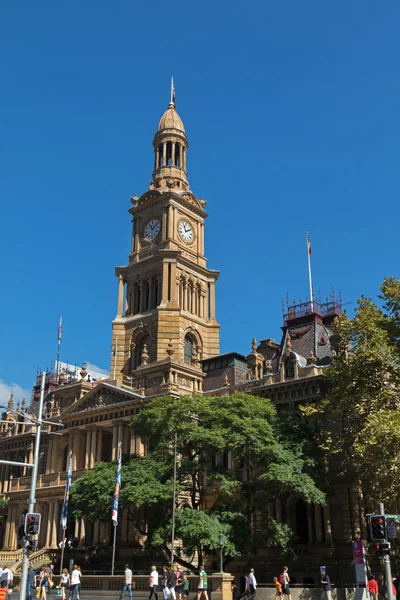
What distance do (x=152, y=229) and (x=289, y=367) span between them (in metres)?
29.8

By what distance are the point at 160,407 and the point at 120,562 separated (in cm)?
1380

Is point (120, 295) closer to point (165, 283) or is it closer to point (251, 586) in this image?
point (165, 283)

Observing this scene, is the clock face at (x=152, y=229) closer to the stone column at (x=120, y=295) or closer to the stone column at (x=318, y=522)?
the stone column at (x=120, y=295)

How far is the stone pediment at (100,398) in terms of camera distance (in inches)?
2498

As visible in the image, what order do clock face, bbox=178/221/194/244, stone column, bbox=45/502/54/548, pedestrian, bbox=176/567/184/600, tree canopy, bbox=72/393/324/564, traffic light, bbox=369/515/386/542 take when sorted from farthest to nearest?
clock face, bbox=178/221/194/244, stone column, bbox=45/502/54/548, tree canopy, bbox=72/393/324/564, pedestrian, bbox=176/567/184/600, traffic light, bbox=369/515/386/542

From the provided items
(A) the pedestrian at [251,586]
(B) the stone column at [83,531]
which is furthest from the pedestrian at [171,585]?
(B) the stone column at [83,531]

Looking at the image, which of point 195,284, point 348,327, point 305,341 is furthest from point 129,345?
point 348,327

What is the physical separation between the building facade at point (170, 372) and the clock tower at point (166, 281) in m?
0.13

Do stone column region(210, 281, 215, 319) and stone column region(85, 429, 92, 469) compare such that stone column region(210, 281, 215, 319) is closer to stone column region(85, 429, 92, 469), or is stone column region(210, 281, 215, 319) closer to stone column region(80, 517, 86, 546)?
stone column region(85, 429, 92, 469)

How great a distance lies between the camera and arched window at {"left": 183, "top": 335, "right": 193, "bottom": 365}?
239 feet

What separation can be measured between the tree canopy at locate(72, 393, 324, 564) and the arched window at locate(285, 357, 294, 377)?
748 cm

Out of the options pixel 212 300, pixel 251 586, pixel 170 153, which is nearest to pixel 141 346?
pixel 212 300

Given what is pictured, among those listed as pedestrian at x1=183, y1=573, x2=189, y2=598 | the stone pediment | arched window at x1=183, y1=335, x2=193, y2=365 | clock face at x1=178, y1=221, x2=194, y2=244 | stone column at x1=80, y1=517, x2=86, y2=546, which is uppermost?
clock face at x1=178, y1=221, x2=194, y2=244

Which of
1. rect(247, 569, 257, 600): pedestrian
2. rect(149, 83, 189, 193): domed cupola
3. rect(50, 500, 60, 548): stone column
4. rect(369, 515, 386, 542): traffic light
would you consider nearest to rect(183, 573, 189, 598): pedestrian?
rect(247, 569, 257, 600): pedestrian
